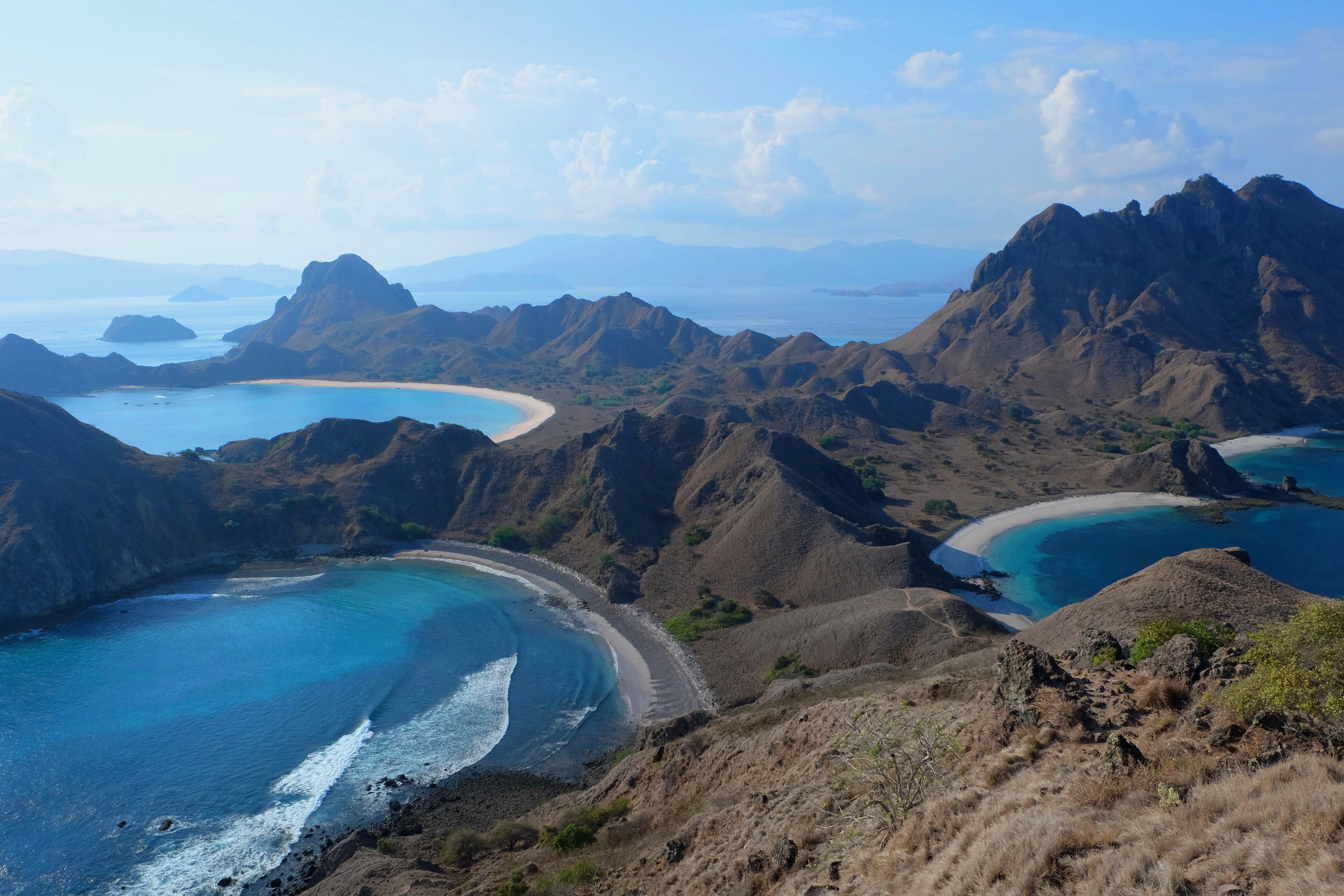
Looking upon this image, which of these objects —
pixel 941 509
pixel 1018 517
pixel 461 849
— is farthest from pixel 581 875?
pixel 1018 517

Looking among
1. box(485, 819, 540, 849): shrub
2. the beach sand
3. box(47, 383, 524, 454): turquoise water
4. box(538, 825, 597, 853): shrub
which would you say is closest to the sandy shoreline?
box(47, 383, 524, 454): turquoise water

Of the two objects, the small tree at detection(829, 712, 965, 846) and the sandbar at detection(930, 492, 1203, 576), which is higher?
the small tree at detection(829, 712, 965, 846)

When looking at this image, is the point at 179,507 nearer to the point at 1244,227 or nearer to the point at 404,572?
the point at 404,572

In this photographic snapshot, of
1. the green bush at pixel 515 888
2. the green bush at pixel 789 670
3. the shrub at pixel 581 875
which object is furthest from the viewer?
the green bush at pixel 789 670

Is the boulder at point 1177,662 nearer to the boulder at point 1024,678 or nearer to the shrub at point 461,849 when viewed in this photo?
the boulder at point 1024,678

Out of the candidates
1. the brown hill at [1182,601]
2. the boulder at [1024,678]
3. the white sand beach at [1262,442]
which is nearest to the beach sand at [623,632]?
the brown hill at [1182,601]

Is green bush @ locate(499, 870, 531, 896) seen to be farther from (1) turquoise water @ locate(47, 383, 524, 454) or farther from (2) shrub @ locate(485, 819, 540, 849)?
(1) turquoise water @ locate(47, 383, 524, 454)
